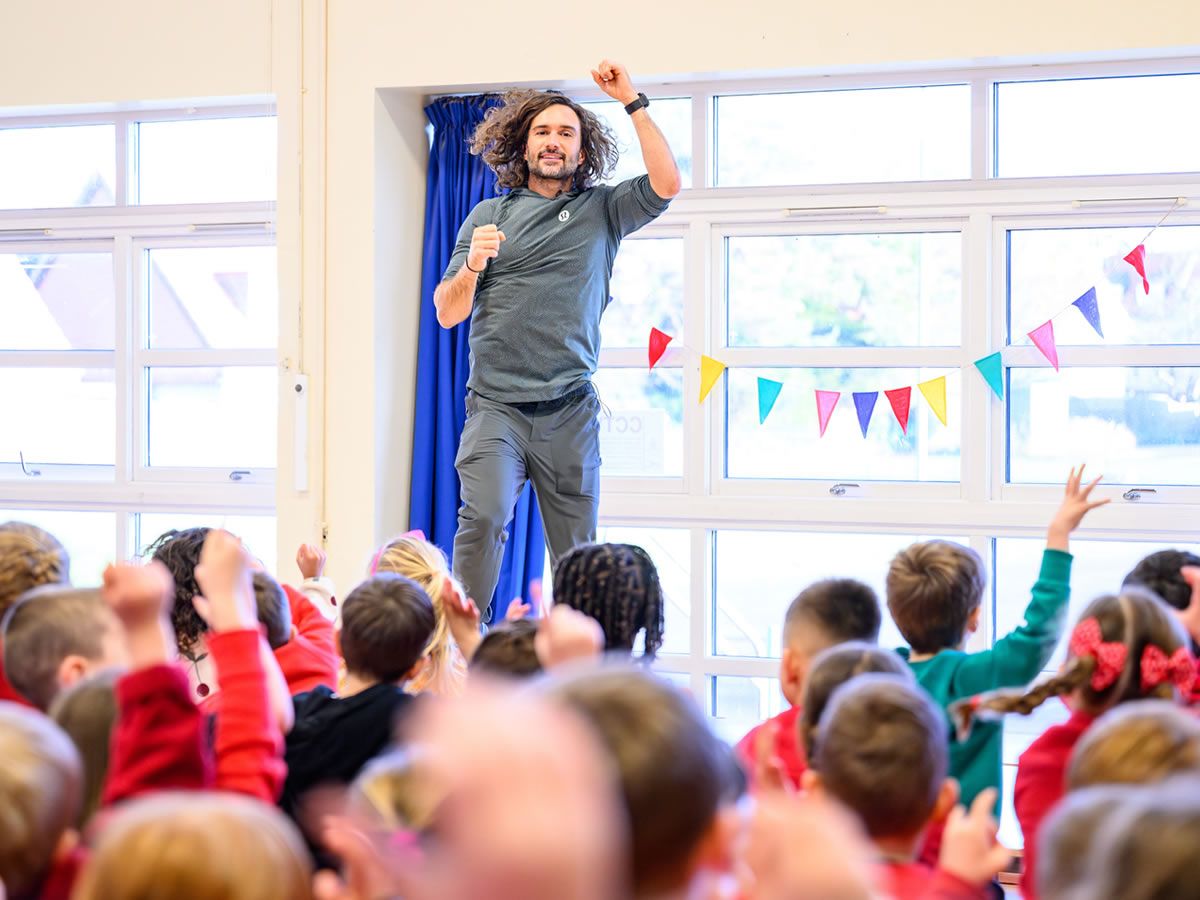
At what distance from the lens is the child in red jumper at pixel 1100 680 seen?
1.77m

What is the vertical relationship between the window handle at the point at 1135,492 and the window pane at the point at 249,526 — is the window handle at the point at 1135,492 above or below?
above

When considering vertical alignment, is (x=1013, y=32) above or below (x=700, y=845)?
above

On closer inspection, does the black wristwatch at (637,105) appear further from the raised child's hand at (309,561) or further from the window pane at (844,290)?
the raised child's hand at (309,561)

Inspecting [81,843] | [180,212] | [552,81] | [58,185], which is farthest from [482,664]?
[58,185]

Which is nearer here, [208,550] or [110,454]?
[208,550]

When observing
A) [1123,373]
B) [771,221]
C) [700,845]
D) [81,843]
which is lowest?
[81,843]

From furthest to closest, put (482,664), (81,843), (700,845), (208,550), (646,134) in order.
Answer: (646,134), (482,664), (208,550), (81,843), (700,845)

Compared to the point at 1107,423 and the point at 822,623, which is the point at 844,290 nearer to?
the point at 1107,423

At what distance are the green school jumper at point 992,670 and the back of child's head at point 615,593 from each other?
1.46ft

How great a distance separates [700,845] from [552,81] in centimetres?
373

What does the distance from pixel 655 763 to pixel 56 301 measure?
4.90 meters

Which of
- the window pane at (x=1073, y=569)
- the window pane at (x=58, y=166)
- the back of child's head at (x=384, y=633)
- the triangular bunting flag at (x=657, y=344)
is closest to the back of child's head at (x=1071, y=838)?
the back of child's head at (x=384, y=633)

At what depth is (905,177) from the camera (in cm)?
440

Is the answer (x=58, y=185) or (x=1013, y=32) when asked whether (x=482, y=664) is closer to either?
(x=1013, y=32)
